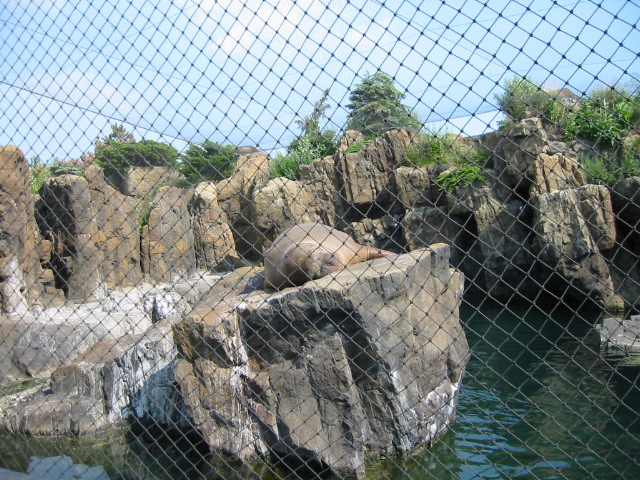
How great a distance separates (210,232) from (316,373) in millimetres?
9436

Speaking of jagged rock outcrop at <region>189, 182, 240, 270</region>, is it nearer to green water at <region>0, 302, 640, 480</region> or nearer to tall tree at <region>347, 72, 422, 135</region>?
green water at <region>0, 302, 640, 480</region>

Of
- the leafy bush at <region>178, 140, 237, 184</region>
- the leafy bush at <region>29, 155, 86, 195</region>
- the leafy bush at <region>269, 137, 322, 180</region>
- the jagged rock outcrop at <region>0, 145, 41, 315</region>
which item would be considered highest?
the leafy bush at <region>269, 137, 322, 180</region>

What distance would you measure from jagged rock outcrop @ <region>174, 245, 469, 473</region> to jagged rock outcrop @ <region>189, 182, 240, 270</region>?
8.28 meters

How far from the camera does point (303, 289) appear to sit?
4.19m

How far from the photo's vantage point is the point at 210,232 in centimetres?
1348

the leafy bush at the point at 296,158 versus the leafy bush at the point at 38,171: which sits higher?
the leafy bush at the point at 296,158

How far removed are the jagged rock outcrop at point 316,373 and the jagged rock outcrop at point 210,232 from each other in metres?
8.28

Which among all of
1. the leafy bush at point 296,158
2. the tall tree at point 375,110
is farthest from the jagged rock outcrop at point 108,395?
the tall tree at point 375,110

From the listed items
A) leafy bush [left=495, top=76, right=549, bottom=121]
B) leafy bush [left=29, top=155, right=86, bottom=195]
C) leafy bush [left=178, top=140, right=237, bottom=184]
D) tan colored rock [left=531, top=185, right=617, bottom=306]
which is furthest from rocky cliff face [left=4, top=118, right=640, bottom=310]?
leafy bush [left=495, top=76, right=549, bottom=121]

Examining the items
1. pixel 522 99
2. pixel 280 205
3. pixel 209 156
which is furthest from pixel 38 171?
pixel 280 205

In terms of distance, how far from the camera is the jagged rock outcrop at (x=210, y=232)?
1296 centimetres

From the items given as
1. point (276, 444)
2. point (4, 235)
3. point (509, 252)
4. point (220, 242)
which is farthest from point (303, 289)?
point (220, 242)

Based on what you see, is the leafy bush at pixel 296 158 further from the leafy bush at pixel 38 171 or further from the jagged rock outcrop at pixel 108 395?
the jagged rock outcrop at pixel 108 395

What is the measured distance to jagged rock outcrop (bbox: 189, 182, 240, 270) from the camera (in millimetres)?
12961
